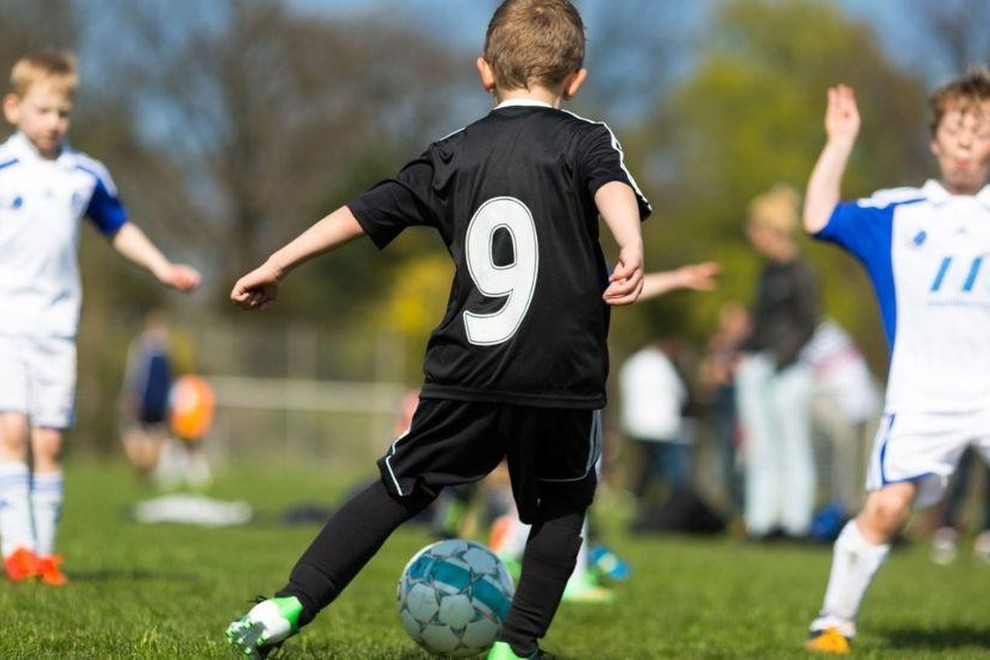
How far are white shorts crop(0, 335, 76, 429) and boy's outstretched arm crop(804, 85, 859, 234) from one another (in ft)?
10.6

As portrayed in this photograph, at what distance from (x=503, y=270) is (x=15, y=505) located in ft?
9.82

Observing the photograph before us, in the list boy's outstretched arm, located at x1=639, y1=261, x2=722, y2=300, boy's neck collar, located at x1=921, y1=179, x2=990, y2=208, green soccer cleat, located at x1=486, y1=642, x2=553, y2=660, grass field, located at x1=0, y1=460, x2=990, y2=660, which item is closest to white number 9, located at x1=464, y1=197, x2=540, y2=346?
green soccer cleat, located at x1=486, y1=642, x2=553, y2=660

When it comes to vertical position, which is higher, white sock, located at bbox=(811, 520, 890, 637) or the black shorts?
the black shorts

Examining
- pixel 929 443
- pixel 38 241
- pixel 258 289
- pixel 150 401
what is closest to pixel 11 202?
pixel 38 241

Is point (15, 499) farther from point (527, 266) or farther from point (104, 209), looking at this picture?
point (527, 266)

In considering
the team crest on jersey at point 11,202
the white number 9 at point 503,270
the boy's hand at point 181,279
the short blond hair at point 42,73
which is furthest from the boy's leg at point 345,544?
the short blond hair at point 42,73

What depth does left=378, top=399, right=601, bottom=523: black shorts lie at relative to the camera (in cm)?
437

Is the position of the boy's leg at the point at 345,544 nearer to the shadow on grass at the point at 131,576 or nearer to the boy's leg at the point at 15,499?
the boy's leg at the point at 15,499

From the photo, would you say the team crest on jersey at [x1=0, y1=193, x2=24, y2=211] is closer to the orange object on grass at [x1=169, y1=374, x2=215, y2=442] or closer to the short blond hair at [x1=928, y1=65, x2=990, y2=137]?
the short blond hair at [x1=928, y1=65, x2=990, y2=137]

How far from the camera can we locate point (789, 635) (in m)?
6.18

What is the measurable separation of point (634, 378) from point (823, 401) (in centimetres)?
257

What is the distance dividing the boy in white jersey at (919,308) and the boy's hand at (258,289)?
7.75 feet

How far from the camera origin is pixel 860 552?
5656 millimetres

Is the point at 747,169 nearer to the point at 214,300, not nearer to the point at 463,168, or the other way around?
the point at 214,300
